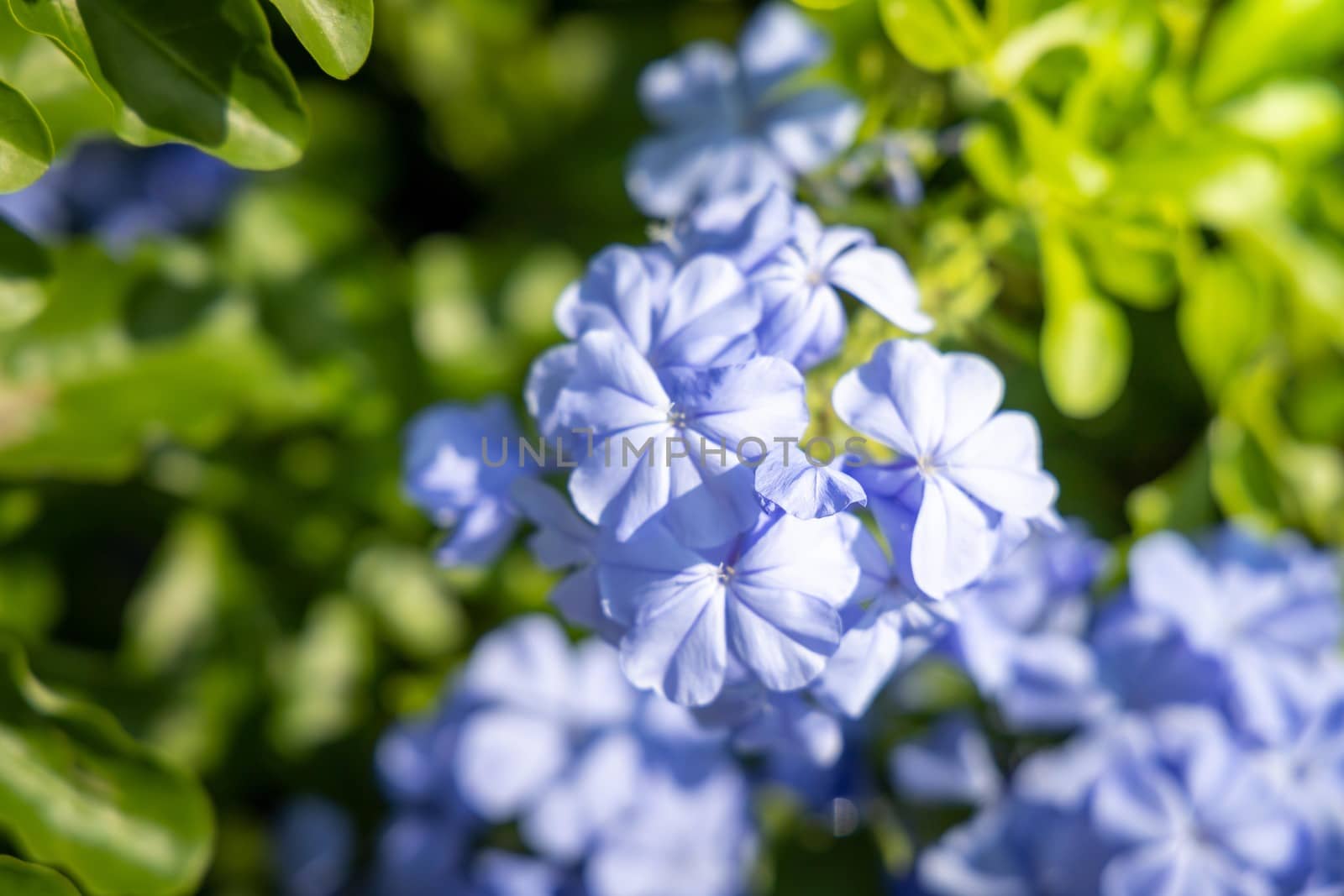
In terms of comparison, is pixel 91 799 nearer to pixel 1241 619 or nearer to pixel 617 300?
pixel 617 300

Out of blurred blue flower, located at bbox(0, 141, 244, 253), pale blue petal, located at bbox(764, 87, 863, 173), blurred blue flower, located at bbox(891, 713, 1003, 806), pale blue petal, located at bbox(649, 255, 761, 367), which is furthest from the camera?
blurred blue flower, located at bbox(0, 141, 244, 253)

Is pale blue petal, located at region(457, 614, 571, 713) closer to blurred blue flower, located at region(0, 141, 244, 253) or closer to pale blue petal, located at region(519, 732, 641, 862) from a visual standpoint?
pale blue petal, located at region(519, 732, 641, 862)

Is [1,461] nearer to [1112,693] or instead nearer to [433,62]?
[433,62]

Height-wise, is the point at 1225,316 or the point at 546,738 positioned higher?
the point at 1225,316

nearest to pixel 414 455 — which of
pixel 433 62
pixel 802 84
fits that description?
pixel 802 84

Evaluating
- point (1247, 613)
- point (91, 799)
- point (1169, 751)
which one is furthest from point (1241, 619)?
point (91, 799)

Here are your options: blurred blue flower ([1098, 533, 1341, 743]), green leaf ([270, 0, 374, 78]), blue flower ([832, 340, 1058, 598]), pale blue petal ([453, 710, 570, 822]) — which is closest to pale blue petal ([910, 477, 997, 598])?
blue flower ([832, 340, 1058, 598])

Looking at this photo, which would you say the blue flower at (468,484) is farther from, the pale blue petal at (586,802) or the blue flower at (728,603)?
the pale blue petal at (586,802)
